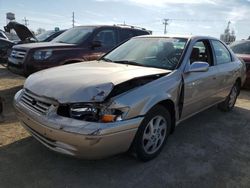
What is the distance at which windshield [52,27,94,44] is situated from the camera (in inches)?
276

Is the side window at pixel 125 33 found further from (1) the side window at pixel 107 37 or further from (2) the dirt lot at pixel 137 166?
(2) the dirt lot at pixel 137 166

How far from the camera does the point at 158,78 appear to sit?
3406 mm

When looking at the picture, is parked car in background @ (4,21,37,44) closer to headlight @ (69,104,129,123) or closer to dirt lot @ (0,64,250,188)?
dirt lot @ (0,64,250,188)

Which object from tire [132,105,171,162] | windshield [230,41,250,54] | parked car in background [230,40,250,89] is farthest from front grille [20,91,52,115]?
windshield [230,41,250,54]

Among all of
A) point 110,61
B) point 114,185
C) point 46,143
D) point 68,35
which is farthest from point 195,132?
point 68,35

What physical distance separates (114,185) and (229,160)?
168 cm

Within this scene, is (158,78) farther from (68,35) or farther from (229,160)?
(68,35)

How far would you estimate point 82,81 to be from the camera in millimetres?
3086

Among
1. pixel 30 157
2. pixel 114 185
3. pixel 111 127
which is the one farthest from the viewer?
pixel 30 157

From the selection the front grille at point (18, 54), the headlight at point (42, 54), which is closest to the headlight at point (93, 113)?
the headlight at point (42, 54)

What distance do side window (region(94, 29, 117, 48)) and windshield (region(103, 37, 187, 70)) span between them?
2.63 metres

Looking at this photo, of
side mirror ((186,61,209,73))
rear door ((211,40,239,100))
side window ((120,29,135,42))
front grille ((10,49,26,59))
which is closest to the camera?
side mirror ((186,61,209,73))

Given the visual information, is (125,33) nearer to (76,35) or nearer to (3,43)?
(76,35)

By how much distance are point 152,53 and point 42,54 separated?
312cm
